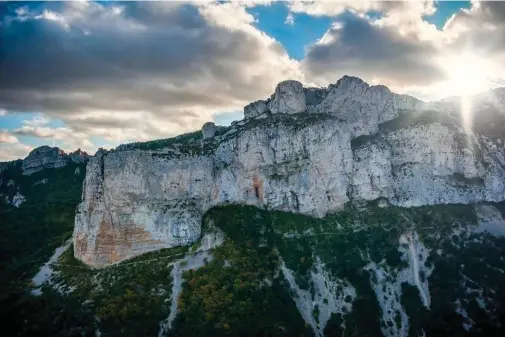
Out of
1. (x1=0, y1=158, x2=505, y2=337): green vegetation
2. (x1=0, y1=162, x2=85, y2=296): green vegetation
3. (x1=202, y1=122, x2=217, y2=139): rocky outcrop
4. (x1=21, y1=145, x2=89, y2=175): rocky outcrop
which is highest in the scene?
(x1=21, y1=145, x2=89, y2=175): rocky outcrop

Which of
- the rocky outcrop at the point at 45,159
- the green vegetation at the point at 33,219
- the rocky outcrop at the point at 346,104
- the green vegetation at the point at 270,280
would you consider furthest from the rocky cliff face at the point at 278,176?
the rocky outcrop at the point at 45,159

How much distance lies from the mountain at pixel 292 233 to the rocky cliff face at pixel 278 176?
29 centimetres

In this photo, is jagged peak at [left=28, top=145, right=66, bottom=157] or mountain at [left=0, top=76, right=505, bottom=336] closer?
mountain at [left=0, top=76, right=505, bottom=336]

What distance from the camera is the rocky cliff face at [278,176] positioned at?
109812 millimetres

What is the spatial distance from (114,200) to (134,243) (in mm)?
10370

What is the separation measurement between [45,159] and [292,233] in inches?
4617

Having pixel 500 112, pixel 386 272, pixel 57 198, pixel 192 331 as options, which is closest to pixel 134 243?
pixel 192 331

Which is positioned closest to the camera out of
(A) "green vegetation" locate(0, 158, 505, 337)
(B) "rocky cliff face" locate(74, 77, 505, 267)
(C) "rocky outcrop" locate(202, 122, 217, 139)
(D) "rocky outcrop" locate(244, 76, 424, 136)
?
(A) "green vegetation" locate(0, 158, 505, 337)

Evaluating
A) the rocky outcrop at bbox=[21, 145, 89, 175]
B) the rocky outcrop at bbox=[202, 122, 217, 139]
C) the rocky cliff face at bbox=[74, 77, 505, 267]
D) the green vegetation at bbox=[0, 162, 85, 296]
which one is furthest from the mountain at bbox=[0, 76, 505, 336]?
the rocky outcrop at bbox=[21, 145, 89, 175]

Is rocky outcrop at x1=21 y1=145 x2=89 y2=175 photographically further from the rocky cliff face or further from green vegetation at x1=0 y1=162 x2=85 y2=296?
the rocky cliff face

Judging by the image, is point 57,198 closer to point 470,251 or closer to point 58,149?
point 58,149

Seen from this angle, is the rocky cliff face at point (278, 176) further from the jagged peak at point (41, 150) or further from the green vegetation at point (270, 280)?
the jagged peak at point (41, 150)

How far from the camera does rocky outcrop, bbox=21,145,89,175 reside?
185750 mm

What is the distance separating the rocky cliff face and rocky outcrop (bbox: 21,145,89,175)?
8087cm
